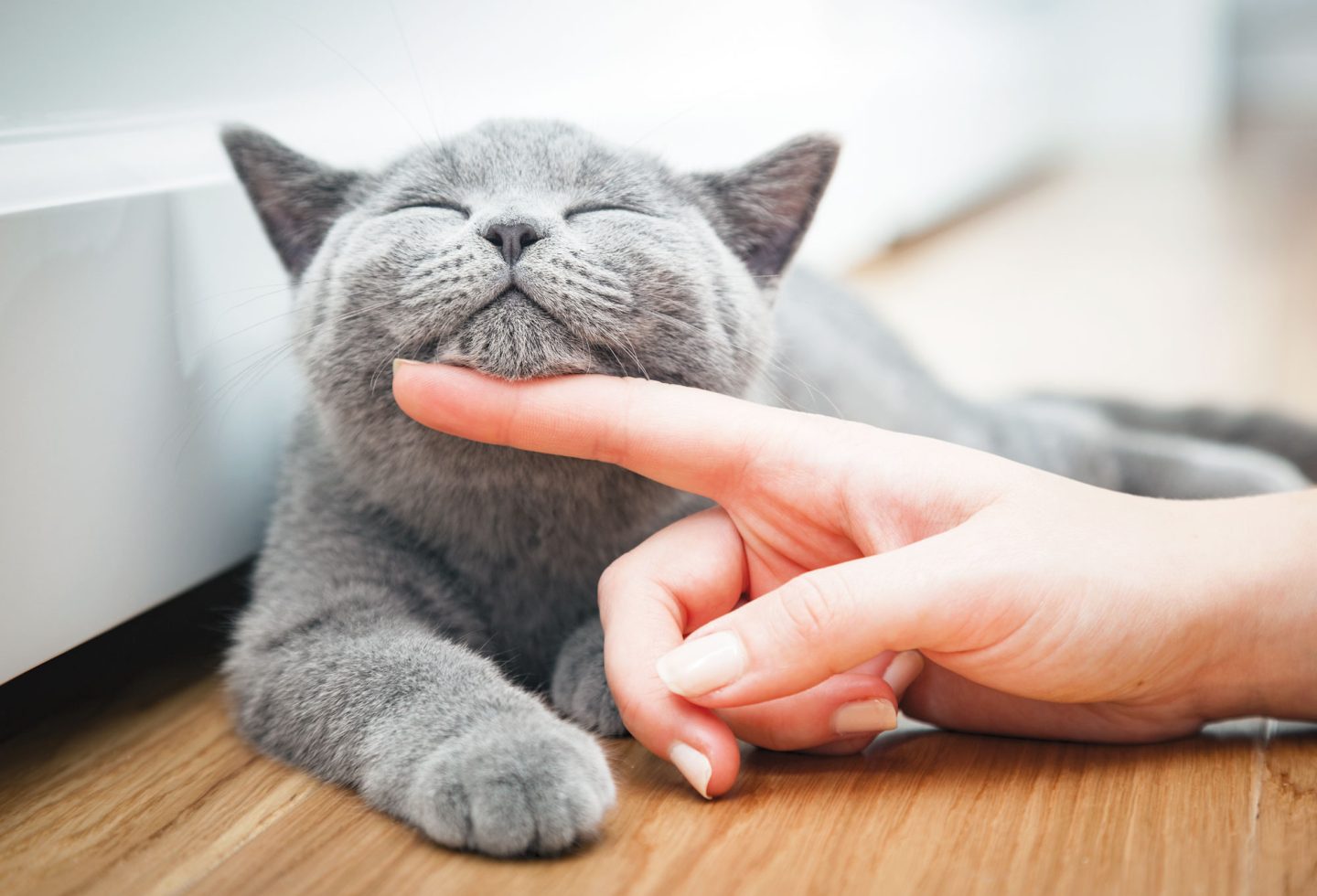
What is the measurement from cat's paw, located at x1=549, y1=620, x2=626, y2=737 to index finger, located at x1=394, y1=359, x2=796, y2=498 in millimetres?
189

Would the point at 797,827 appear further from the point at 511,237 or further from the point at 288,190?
the point at 288,190

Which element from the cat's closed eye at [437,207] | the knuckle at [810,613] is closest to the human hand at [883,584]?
the knuckle at [810,613]

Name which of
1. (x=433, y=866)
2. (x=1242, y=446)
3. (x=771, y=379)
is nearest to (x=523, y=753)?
(x=433, y=866)

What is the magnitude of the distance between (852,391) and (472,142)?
57 centimetres

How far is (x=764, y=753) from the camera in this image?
824 mm

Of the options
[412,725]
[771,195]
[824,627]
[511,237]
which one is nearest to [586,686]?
[412,725]

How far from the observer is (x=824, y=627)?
27.3 inches

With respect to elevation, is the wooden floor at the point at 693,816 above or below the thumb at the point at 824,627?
below

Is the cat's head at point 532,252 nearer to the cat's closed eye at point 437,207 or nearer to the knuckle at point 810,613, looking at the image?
the cat's closed eye at point 437,207

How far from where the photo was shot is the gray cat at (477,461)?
29.9 inches

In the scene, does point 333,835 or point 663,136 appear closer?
point 333,835

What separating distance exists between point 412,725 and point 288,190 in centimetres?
52

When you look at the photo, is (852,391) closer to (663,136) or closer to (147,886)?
(663,136)

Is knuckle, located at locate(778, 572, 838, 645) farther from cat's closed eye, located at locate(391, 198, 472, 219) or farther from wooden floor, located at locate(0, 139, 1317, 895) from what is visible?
cat's closed eye, located at locate(391, 198, 472, 219)
